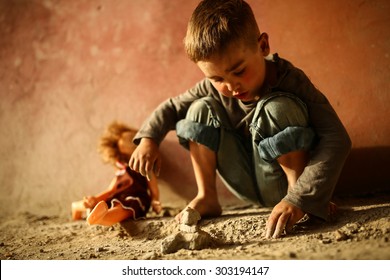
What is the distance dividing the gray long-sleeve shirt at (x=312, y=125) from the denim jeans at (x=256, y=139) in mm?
28

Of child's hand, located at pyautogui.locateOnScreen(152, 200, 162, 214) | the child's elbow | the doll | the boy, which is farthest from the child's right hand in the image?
the child's elbow

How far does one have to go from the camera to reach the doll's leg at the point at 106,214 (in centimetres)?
105

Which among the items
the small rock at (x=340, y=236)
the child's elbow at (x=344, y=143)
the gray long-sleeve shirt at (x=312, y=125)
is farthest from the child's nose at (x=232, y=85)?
the small rock at (x=340, y=236)

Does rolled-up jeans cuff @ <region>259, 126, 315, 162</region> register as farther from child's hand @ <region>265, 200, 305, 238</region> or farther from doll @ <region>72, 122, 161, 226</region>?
doll @ <region>72, 122, 161, 226</region>

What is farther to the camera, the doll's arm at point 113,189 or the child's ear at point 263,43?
the doll's arm at point 113,189

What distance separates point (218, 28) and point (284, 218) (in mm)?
434

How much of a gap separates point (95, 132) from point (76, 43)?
0.33 m

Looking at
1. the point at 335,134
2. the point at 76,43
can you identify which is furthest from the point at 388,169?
the point at 76,43

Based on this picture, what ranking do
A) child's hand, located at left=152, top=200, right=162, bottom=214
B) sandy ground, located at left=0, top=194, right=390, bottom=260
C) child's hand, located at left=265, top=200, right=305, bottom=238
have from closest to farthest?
sandy ground, located at left=0, top=194, right=390, bottom=260, child's hand, located at left=265, top=200, right=305, bottom=238, child's hand, located at left=152, top=200, right=162, bottom=214

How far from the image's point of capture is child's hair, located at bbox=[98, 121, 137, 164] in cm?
137

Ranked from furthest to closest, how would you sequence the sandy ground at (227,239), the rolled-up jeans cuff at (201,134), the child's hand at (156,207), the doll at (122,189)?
the child's hand at (156,207) → the doll at (122,189) → the rolled-up jeans cuff at (201,134) → the sandy ground at (227,239)

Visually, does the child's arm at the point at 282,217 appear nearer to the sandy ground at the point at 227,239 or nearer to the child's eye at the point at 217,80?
the sandy ground at the point at 227,239

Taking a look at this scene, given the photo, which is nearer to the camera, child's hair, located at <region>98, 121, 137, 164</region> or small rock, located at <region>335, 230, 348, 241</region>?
small rock, located at <region>335, 230, 348, 241</region>

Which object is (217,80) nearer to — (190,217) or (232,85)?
(232,85)
